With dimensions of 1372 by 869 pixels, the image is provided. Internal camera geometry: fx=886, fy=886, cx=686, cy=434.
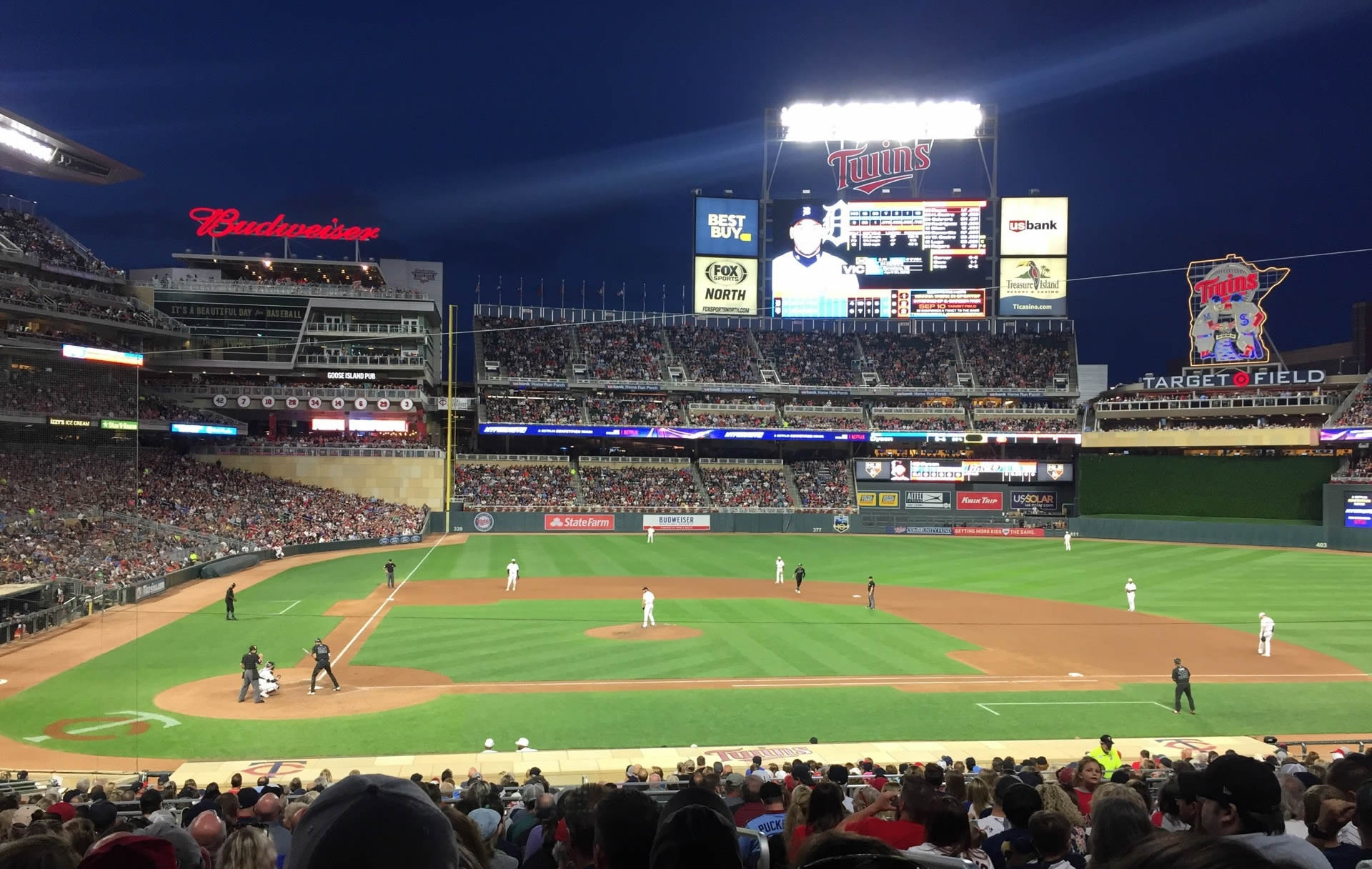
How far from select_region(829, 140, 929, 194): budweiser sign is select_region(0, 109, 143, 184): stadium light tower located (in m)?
53.3

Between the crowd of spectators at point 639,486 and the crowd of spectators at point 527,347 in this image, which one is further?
the crowd of spectators at point 527,347

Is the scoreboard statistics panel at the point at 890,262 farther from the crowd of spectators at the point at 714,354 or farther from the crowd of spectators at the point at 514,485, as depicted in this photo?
the crowd of spectators at the point at 514,485

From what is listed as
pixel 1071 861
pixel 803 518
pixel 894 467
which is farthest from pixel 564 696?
pixel 894 467

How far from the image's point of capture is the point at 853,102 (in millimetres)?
65000

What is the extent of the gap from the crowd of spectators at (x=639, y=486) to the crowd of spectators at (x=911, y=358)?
20.0m

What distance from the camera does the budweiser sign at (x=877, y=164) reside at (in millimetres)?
65438

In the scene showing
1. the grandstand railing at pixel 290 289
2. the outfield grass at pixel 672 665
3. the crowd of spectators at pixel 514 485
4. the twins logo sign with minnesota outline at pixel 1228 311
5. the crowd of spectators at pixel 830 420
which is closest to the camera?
the outfield grass at pixel 672 665

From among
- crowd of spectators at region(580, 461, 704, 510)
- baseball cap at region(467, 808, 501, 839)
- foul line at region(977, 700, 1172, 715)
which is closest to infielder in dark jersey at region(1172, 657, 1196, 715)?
foul line at region(977, 700, 1172, 715)

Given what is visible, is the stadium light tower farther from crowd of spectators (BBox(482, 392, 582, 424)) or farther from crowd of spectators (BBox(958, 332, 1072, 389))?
crowd of spectators (BBox(958, 332, 1072, 389))

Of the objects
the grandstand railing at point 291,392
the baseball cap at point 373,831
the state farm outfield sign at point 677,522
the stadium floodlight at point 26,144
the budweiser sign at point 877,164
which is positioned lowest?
the state farm outfield sign at point 677,522

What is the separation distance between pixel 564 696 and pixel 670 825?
19403 mm

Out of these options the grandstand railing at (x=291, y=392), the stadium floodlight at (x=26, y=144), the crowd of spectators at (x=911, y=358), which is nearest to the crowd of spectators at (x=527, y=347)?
the grandstand railing at (x=291, y=392)

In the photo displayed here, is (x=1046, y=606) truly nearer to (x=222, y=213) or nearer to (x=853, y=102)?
(x=853, y=102)

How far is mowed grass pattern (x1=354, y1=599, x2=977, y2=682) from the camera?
23500 mm
